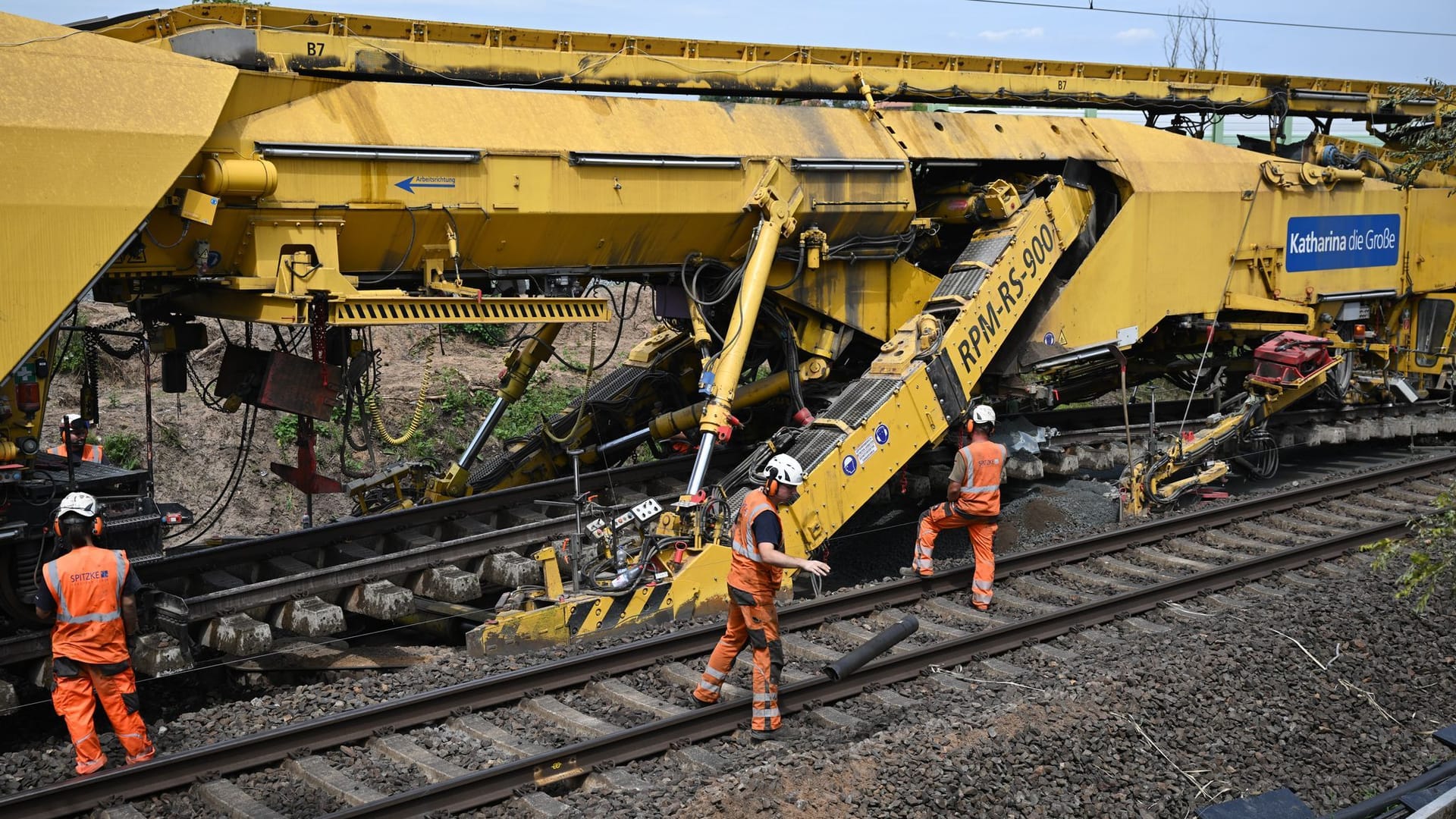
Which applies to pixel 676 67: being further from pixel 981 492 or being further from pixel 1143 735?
pixel 1143 735

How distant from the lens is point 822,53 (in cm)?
1084

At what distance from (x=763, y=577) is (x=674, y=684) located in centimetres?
112

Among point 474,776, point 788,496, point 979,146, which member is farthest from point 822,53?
point 474,776

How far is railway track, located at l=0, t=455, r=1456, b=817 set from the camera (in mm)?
6328

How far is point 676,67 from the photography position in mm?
9930

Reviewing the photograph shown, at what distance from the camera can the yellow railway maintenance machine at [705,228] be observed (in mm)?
7652

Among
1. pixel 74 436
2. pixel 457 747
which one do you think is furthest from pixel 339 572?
pixel 457 747

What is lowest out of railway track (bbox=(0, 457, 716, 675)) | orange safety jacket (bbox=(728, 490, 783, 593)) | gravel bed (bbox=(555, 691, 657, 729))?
gravel bed (bbox=(555, 691, 657, 729))

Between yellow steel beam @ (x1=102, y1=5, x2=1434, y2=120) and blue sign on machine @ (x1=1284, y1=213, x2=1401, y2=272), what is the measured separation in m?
1.39

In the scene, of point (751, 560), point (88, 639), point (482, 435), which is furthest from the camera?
point (482, 435)

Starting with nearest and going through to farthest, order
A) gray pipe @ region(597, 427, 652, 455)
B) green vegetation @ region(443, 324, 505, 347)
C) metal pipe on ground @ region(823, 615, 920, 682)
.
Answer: metal pipe on ground @ region(823, 615, 920, 682)
gray pipe @ region(597, 427, 652, 455)
green vegetation @ region(443, 324, 505, 347)

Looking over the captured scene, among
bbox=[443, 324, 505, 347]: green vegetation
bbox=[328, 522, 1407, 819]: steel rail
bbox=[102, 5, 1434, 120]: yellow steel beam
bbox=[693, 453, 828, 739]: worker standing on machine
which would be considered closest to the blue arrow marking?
bbox=[102, 5, 1434, 120]: yellow steel beam

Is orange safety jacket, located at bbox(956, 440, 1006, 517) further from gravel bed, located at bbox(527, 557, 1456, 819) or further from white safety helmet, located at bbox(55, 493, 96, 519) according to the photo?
white safety helmet, located at bbox(55, 493, 96, 519)

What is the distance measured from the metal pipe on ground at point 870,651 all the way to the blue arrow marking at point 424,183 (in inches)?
158
